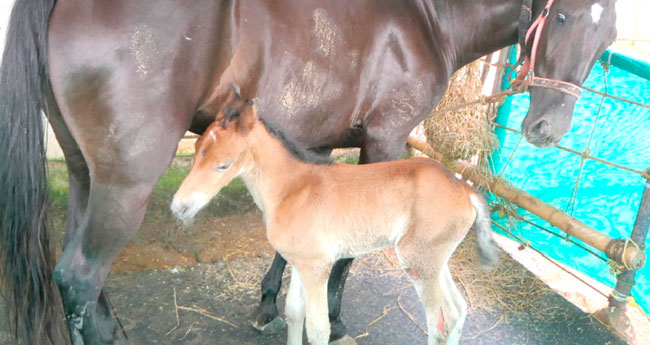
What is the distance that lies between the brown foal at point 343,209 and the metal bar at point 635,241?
1308 mm

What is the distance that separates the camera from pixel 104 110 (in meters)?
1.70

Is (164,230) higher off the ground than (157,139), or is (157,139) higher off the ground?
(157,139)

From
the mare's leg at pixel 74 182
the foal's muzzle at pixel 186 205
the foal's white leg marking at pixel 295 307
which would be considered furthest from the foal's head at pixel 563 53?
the mare's leg at pixel 74 182

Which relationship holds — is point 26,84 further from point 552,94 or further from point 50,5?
point 552,94

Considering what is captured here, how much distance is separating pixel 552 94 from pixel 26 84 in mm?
2091


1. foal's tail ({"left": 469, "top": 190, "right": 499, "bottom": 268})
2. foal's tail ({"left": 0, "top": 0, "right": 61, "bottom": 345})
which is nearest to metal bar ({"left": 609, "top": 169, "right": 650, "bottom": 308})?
foal's tail ({"left": 469, "top": 190, "right": 499, "bottom": 268})

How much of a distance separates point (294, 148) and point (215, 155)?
36cm

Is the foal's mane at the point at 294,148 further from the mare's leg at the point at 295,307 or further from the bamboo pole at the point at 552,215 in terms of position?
the bamboo pole at the point at 552,215

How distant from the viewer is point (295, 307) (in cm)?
229

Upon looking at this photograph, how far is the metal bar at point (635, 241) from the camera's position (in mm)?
2852

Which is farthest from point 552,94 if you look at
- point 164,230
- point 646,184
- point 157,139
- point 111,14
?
point 164,230

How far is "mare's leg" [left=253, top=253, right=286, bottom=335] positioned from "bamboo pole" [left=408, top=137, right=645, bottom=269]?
182 centimetres

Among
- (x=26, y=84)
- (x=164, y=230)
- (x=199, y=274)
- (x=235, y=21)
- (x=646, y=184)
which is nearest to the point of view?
(x=26, y=84)

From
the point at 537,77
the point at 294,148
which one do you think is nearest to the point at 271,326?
the point at 294,148
